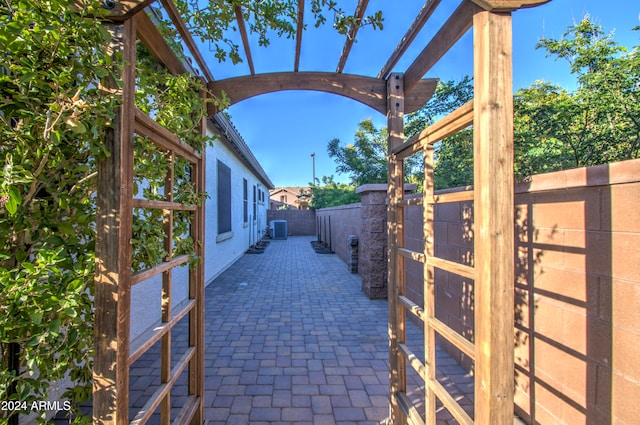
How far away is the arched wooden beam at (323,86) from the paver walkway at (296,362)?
6.99 feet

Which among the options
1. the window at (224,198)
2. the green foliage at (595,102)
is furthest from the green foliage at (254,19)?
the green foliage at (595,102)

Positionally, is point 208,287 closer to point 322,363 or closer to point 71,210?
point 322,363

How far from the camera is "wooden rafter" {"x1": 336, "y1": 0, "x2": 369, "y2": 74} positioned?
5.37 feet

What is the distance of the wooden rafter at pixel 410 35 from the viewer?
4.81ft

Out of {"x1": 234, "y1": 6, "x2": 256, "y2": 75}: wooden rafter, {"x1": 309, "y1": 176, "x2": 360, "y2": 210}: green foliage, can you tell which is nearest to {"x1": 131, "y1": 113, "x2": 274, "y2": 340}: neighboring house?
{"x1": 234, "y1": 6, "x2": 256, "y2": 75}: wooden rafter

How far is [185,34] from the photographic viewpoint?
1.72 metres

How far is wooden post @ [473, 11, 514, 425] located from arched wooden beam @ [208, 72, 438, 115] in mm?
1043

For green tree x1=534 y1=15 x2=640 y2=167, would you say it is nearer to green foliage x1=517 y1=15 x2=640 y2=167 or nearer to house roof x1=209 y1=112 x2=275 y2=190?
green foliage x1=517 y1=15 x2=640 y2=167

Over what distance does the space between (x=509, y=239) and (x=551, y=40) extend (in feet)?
22.7

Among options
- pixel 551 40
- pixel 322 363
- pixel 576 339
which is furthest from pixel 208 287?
pixel 551 40

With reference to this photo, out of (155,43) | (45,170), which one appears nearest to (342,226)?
(155,43)

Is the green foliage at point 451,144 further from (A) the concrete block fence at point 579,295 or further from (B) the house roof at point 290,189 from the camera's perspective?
(B) the house roof at point 290,189

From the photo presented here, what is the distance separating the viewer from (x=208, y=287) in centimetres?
576

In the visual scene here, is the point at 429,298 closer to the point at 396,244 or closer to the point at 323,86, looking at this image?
the point at 396,244
